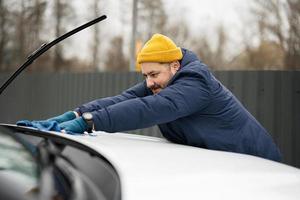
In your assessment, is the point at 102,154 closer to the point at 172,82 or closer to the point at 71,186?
the point at 71,186

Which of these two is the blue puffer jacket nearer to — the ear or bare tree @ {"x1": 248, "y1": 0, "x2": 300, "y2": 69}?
the ear

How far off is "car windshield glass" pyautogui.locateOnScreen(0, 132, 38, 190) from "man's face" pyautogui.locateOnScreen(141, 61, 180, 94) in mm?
1250

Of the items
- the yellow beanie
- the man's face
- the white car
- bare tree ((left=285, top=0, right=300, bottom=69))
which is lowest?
the white car

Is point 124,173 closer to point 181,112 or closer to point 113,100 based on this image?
point 181,112

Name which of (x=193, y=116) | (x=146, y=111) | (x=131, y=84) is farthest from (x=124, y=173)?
(x=131, y=84)

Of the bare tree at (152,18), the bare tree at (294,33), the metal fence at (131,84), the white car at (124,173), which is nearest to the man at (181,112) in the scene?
the white car at (124,173)

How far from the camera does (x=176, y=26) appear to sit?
78.3ft

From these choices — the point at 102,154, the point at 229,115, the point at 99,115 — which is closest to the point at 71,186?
the point at 102,154

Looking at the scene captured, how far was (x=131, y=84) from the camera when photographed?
28.0 feet

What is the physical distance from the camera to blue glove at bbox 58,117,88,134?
2.28 m

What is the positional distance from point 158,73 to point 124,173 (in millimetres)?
1477

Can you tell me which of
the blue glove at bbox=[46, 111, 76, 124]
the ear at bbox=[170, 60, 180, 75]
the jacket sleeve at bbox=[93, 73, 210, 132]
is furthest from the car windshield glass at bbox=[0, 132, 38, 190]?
the ear at bbox=[170, 60, 180, 75]

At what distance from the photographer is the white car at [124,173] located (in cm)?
137

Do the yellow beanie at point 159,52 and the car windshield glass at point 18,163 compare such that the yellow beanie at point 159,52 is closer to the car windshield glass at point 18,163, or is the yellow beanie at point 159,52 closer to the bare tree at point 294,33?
the car windshield glass at point 18,163
